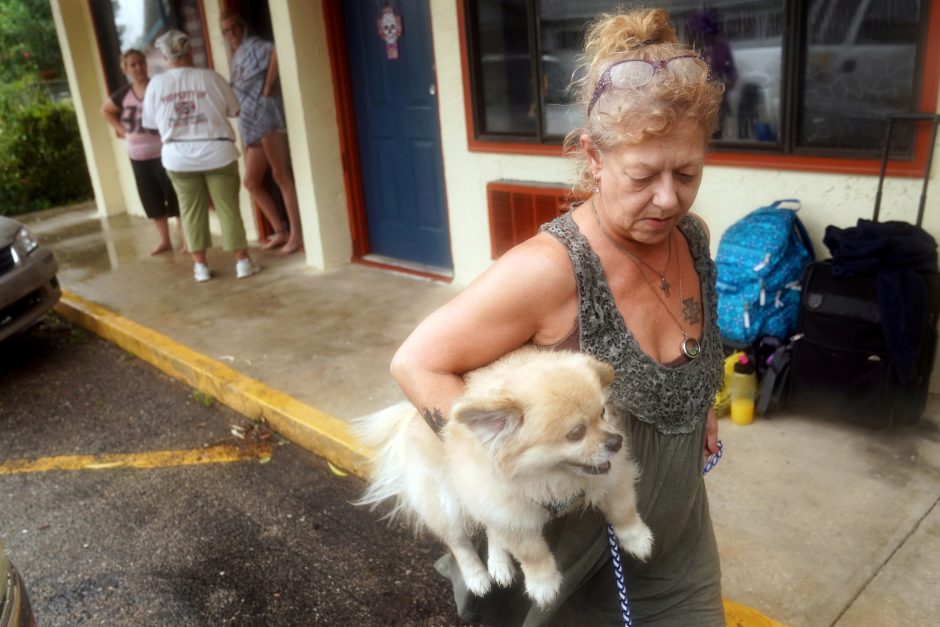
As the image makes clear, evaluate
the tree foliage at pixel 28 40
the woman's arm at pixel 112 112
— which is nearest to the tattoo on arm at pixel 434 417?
the woman's arm at pixel 112 112

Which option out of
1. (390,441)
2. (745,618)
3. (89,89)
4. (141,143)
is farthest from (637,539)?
(89,89)

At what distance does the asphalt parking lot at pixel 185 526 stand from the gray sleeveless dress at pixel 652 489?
1.47 m

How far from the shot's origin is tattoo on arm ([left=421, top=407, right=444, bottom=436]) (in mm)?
1731

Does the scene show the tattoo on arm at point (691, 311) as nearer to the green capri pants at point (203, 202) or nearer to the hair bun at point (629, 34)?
the hair bun at point (629, 34)

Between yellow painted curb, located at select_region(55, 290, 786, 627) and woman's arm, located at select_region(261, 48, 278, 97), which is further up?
woman's arm, located at select_region(261, 48, 278, 97)

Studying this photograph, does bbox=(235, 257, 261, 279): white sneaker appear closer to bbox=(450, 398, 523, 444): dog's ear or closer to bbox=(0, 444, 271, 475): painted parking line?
bbox=(0, 444, 271, 475): painted parking line

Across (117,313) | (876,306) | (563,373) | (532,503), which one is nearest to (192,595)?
(532,503)

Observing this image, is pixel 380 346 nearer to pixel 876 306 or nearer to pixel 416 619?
pixel 416 619

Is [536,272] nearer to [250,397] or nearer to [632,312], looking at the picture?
[632,312]

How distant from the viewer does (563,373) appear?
160 cm

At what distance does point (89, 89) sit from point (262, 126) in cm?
475

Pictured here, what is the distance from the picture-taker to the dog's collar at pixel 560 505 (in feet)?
5.66

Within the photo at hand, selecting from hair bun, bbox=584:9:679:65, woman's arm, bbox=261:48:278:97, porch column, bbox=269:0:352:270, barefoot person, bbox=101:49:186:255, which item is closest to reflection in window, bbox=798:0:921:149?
hair bun, bbox=584:9:679:65

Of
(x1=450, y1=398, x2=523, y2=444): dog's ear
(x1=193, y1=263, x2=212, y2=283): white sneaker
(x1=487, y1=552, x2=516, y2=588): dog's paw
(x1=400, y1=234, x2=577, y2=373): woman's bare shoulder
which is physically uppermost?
(x1=400, y1=234, x2=577, y2=373): woman's bare shoulder
